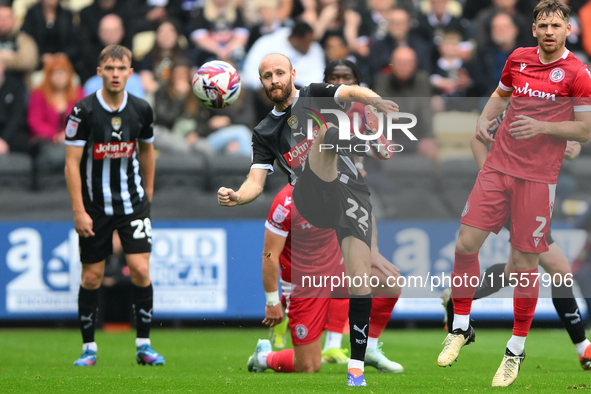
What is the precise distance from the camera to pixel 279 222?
675 cm

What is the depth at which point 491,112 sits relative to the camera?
245 inches

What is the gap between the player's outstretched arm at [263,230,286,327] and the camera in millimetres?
6512

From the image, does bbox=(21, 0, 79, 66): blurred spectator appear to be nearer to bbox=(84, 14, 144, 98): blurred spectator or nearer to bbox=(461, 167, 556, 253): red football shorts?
bbox=(84, 14, 144, 98): blurred spectator

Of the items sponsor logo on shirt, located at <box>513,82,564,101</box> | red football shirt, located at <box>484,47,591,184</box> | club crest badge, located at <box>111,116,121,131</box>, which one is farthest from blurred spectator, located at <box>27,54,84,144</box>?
sponsor logo on shirt, located at <box>513,82,564,101</box>

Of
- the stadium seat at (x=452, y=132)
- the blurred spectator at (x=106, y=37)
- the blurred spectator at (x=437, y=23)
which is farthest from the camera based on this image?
the blurred spectator at (x=437, y=23)

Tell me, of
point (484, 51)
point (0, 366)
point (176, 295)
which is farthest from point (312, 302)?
point (484, 51)

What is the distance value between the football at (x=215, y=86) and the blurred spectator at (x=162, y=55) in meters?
5.27

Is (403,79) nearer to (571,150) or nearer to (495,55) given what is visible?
(495,55)

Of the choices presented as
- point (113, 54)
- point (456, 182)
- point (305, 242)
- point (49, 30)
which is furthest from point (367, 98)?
point (49, 30)

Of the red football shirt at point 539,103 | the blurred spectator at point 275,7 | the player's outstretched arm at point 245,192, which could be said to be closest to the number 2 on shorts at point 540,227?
the red football shirt at point 539,103

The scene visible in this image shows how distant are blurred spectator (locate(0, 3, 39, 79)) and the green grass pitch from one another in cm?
376

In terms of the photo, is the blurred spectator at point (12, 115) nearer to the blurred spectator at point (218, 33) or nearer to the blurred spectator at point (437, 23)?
the blurred spectator at point (218, 33)

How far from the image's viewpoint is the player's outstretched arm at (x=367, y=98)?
5.50m

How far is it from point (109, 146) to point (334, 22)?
626 cm
